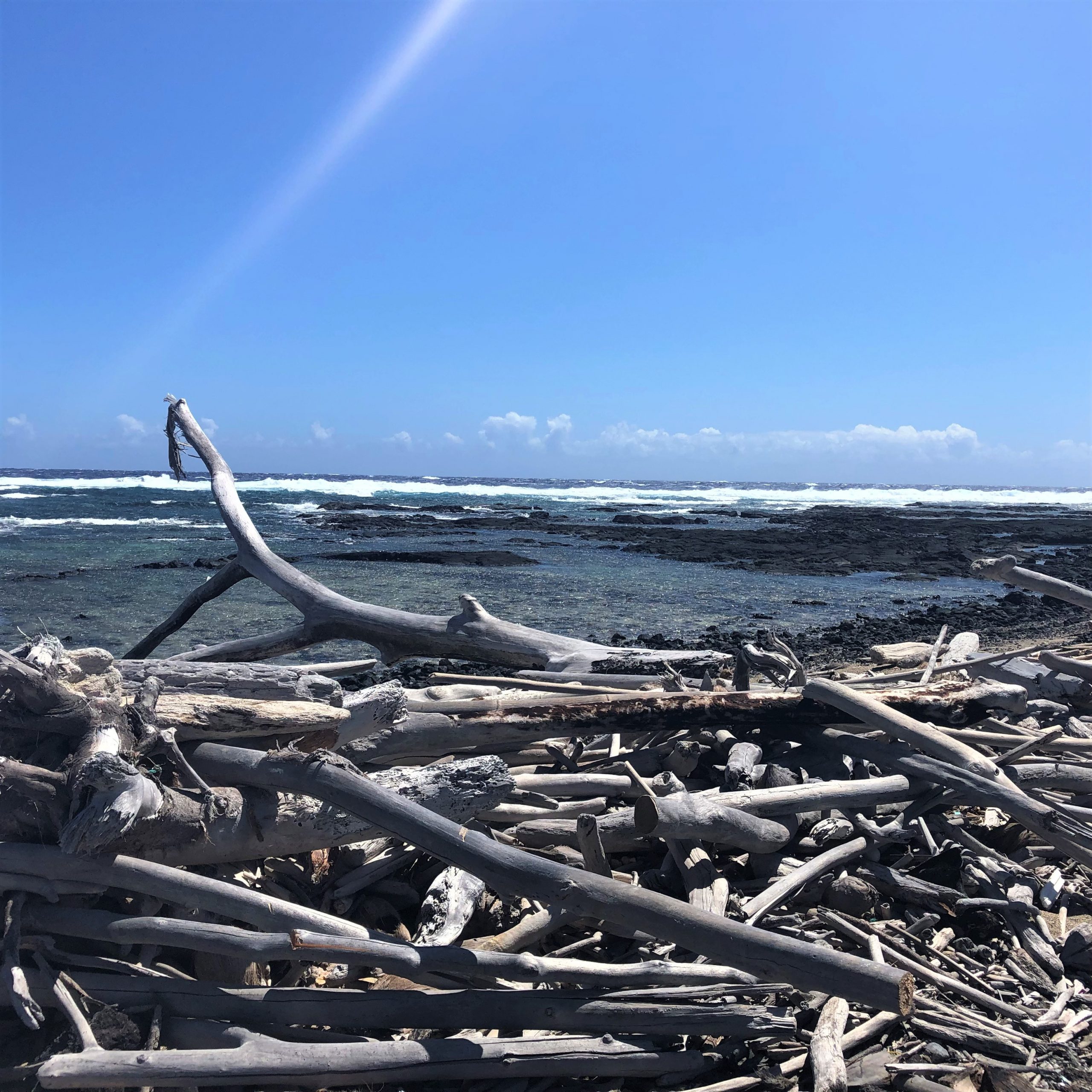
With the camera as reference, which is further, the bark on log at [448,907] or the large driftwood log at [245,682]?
the large driftwood log at [245,682]

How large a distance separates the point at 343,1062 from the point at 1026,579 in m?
4.72

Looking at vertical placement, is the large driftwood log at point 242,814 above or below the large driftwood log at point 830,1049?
above

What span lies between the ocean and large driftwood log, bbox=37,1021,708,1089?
6.32m

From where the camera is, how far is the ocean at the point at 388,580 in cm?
1454

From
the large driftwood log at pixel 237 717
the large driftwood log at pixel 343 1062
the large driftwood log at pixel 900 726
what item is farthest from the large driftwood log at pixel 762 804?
the large driftwood log at pixel 237 717

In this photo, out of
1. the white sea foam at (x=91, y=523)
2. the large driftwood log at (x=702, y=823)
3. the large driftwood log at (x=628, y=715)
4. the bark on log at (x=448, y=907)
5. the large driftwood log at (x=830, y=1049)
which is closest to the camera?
the large driftwood log at (x=830, y=1049)

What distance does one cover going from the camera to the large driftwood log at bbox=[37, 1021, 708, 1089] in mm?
2342

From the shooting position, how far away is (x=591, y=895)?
2.80 metres

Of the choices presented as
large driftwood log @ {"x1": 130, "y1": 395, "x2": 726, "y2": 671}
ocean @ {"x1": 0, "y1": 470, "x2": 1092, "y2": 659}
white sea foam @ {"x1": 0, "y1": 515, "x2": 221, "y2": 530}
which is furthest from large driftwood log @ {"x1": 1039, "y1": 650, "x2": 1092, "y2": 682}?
white sea foam @ {"x1": 0, "y1": 515, "x2": 221, "y2": 530}

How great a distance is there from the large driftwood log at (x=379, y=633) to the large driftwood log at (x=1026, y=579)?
1.99m

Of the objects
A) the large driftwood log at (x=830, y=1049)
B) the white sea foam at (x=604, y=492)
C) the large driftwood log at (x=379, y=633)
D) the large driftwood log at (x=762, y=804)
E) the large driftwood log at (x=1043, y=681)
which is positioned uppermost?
the white sea foam at (x=604, y=492)

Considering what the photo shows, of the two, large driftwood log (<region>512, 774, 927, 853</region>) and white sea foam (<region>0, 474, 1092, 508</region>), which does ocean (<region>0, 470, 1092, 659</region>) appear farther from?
white sea foam (<region>0, 474, 1092, 508</region>)

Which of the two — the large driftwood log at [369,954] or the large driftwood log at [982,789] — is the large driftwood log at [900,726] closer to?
Answer: the large driftwood log at [982,789]

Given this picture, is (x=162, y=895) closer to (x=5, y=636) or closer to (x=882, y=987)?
(x=882, y=987)
